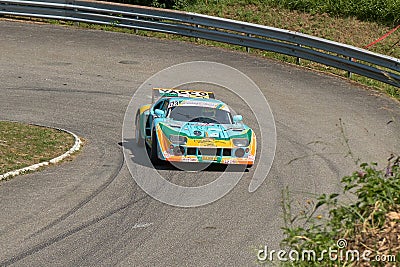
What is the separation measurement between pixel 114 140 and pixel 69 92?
4.62m

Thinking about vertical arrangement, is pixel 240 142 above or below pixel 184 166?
above

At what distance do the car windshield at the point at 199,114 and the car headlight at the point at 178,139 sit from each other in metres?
0.91

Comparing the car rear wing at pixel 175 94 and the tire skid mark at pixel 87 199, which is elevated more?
the car rear wing at pixel 175 94

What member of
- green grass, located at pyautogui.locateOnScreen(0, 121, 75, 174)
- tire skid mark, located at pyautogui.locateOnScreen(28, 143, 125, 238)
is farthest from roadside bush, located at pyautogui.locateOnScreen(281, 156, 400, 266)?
green grass, located at pyautogui.locateOnScreen(0, 121, 75, 174)

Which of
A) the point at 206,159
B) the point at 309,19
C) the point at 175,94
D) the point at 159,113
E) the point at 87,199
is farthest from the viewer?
the point at 309,19

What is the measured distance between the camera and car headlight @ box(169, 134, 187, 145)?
44.9 feet

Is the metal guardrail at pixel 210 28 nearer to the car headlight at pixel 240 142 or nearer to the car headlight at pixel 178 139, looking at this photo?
the car headlight at pixel 240 142

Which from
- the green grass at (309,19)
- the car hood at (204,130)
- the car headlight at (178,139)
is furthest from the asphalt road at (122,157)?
the green grass at (309,19)

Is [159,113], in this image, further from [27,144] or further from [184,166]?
[27,144]

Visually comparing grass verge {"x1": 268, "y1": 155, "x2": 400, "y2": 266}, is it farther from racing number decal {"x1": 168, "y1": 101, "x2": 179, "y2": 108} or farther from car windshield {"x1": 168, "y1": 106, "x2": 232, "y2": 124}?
racing number decal {"x1": 168, "y1": 101, "x2": 179, "y2": 108}

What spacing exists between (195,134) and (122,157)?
5.40ft

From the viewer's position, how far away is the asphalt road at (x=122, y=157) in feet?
32.4

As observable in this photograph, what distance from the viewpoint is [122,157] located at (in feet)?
48.1

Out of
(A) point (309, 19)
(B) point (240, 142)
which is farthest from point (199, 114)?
(A) point (309, 19)
